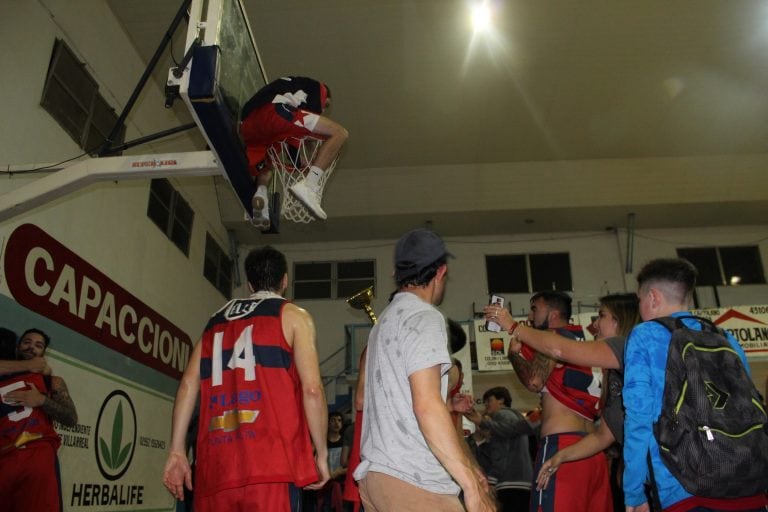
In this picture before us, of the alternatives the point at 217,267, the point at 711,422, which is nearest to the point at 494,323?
the point at 711,422

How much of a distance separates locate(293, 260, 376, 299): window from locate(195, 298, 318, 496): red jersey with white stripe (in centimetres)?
1197

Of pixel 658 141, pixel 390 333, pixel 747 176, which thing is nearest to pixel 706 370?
pixel 390 333

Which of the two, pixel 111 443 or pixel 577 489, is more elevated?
pixel 111 443

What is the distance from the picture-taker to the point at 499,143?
45.0 ft

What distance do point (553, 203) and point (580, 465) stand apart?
11.4 metres

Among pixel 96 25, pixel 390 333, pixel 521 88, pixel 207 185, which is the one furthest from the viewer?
pixel 207 185

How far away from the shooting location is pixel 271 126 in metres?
4.50

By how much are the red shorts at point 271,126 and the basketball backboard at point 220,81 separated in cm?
12

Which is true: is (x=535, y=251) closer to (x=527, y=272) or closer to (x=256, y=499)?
(x=527, y=272)

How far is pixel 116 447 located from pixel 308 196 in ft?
19.1

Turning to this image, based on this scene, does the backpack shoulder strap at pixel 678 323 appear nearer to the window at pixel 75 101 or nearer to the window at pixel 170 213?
the window at pixel 75 101

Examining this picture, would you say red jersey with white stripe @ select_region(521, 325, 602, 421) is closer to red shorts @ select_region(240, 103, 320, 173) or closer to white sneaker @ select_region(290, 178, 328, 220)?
white sneaker @ select_region(290, 178, 328, 220)

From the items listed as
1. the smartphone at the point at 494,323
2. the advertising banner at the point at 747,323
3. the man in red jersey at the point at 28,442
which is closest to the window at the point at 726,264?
the advertising banner at the point at 747,323

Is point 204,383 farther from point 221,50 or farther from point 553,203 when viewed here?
point 553,203
